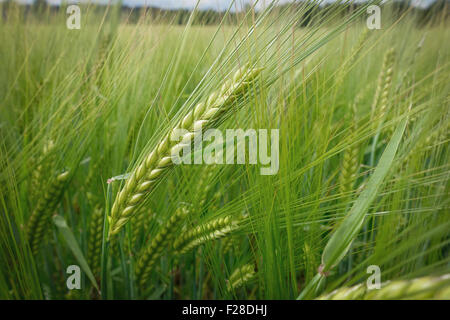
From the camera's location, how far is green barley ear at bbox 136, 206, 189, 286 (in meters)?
0.64

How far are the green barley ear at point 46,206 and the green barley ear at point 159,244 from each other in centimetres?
25

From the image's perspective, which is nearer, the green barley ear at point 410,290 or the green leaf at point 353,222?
the green barley ear at point 410,290

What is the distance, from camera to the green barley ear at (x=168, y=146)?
48 centimetres

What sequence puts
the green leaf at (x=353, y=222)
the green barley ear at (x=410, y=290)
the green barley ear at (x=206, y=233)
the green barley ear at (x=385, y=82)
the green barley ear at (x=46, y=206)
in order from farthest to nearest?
1. the green barley ear at (x=385, y=82)
2. the green barley ear at (x=46, y=206)
3. the green barley ear at (x=206, y=233)
4. the green leaf at (x=353, y=222)
5. the green barley ear at (x=410, y=290)

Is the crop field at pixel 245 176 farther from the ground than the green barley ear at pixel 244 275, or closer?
farther from the ground

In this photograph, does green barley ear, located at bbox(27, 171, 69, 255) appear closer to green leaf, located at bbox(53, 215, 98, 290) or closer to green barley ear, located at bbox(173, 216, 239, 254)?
green leaf, located at bbox(53, 215, 98, 290)

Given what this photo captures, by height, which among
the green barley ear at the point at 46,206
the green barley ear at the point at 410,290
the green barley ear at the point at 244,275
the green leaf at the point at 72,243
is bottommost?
the green barley ear at the point at 244,275

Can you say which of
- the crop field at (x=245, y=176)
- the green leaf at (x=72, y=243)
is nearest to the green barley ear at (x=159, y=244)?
the crop field at (x=245, y=176)

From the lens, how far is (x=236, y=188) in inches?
26.8

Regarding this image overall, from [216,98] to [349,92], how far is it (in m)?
0.68

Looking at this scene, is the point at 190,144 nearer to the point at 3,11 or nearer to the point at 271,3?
the point at 271,3

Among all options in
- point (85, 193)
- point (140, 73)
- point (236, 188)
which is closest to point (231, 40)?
point (236, 188)

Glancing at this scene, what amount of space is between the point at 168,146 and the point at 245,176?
0.51ft

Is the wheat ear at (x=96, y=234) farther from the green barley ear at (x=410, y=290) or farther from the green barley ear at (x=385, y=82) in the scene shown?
the green barley ear at (x=385, y=82)
